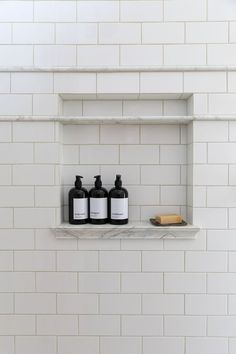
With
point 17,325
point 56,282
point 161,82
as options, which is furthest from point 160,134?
point 17,325

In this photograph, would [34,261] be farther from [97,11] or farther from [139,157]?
[97,11]

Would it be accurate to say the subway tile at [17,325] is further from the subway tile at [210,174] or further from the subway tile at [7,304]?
the subway tile at [210,174]

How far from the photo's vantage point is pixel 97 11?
48.2 inches

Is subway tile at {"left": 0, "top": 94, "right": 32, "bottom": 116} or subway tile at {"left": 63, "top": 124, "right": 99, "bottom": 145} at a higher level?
subway tile at {"left": 0, "top": 94, "right": 32, "bottom": 116}

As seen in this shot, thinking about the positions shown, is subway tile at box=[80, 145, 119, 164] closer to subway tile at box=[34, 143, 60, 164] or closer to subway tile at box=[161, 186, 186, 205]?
subway tile at box=[34, 143, 60, 164]

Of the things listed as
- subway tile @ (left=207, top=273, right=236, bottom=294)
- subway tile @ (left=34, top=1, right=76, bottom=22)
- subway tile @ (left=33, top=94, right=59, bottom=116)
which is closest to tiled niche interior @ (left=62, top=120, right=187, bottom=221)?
subway tile @ (left=33, top=94, right=59, bottom=116)

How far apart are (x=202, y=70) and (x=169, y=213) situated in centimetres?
59

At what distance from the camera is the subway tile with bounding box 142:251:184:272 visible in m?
1.25

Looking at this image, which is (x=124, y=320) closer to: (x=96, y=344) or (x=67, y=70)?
(x=96, y=344)

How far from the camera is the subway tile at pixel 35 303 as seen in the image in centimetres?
126

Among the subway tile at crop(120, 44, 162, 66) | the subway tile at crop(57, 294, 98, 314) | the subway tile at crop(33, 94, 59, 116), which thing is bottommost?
the subway tile at crop(57, 294, 98, 314)

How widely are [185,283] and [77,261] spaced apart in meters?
0.44

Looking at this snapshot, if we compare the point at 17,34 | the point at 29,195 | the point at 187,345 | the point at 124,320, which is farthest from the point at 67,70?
the point at 187,345

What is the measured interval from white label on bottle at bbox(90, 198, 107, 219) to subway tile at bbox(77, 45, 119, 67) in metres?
0.53
